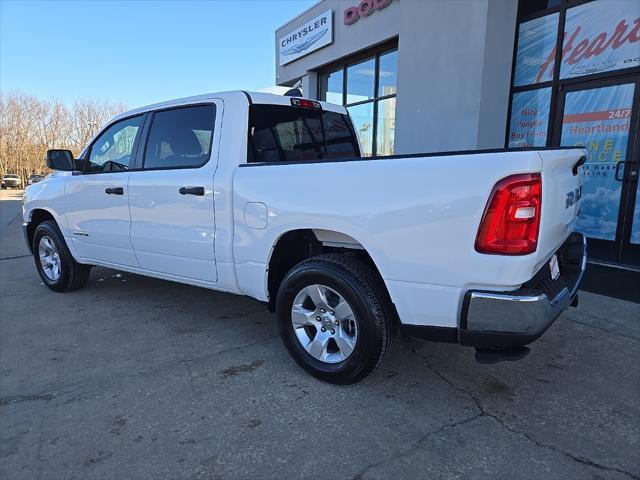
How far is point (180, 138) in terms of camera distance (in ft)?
12.6

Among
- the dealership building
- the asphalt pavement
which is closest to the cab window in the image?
the asphalt pavement

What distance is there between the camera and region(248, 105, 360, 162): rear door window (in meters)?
3.51

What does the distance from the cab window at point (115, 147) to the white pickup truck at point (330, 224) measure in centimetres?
2

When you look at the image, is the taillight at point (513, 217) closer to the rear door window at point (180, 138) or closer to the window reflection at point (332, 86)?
the rear door window at point (180, 138)

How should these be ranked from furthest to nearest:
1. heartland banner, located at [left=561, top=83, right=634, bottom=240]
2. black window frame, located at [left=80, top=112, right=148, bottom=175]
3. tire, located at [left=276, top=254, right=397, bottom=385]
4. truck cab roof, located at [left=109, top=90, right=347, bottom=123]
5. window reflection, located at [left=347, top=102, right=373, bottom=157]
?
window reflection, located at [left=347, top=102, right=373, bottom=157] → heartland banner, located at [left=561, top=83, right=634, bottom=240] → black window frame, located at [left=80, top=112, right=148, bottom=175] → truck cab roof, located at [left=109, top=90, right=347, bottom=123] → tire, located at [left=276, top=254, right=397, bottom=385]

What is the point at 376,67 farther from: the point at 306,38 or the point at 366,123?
the point at 306,38

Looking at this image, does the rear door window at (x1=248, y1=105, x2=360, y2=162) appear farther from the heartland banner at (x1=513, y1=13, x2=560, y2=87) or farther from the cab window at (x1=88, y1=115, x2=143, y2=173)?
the heartland banner at (x1=513, y1=13, x2=560, y2=87)

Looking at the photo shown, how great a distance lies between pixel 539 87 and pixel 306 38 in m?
6.71

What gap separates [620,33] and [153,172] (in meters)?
6.06

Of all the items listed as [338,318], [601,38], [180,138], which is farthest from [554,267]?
[601,38]

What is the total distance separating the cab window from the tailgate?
351cm

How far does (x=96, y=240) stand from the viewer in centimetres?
450

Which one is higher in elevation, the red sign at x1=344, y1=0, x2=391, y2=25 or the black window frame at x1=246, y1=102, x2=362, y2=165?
the red sign at x1=344, y1=0, x2=391, y2=25

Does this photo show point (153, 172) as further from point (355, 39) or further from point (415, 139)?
point (355, 39)
